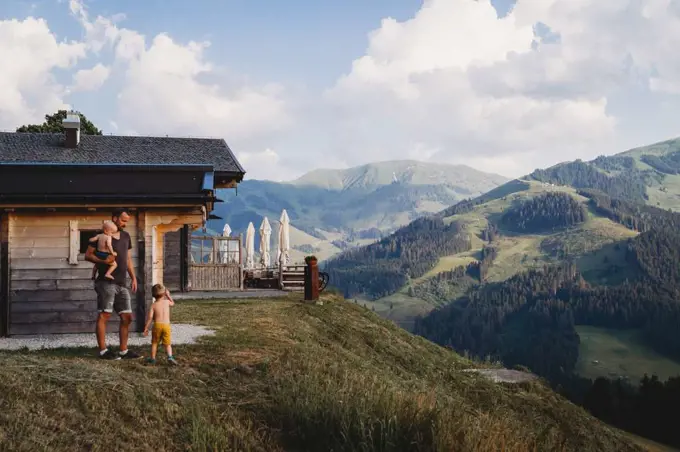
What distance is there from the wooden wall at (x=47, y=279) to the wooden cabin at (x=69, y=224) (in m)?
0.02

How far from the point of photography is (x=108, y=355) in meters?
11.3

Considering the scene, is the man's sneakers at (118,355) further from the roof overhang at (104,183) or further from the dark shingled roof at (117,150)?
the dark shingled roof at (117,150)

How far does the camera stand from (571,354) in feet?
601

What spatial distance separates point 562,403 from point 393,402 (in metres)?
11.9

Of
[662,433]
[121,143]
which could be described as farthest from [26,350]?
[662,433]

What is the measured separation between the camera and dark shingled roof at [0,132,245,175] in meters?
17.6

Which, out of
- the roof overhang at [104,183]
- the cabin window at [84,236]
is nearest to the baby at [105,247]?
the roof overhang at [104,183]

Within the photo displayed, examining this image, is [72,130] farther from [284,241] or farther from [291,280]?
[284,241]

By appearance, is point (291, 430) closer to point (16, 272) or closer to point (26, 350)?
point (26, 350)

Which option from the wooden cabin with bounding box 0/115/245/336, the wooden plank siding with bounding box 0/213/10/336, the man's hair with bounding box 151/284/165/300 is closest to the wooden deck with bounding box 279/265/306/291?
the wooden cabin with bounding box 0/115/245/336

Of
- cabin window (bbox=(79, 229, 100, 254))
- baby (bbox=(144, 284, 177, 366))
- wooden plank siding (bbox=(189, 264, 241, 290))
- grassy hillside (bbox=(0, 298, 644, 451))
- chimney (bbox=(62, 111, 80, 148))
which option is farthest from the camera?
wooden plank siding (bbox=(189, 264, 241, 290))

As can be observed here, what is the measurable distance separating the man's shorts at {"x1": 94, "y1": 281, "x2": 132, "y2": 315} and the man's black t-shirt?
0.30ft

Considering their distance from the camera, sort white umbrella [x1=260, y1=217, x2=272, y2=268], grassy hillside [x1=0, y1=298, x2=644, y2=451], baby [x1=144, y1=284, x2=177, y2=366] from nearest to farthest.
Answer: grassy hillside [x1=0, y1=298, x2=644, y2=451] → baby [x1=144, y1=284, x2=177, y2=366] → white umbrella [x1=260, y1=217, x2=272, y2=268]

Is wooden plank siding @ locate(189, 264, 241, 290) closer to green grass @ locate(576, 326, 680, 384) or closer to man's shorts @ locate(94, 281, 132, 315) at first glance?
man's shorts @ locate(94, 281, 132, 315)
